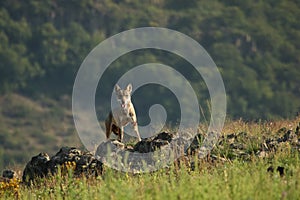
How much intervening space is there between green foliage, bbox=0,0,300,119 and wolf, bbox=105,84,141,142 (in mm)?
89496

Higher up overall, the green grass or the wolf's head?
the wolf's head

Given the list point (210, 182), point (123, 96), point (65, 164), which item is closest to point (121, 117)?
point (123, 96)

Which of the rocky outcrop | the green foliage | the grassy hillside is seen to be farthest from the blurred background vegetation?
the grassy hillside

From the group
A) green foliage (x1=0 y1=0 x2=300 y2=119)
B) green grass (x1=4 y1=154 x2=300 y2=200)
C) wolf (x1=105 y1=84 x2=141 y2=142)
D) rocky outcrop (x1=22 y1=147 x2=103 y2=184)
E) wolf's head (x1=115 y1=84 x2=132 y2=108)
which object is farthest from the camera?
green foliage (x1=0 y1=0 x2=300 y2=119)

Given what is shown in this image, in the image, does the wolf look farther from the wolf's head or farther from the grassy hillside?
the grassy hillside

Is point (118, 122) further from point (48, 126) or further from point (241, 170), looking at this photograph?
point (48, 126)

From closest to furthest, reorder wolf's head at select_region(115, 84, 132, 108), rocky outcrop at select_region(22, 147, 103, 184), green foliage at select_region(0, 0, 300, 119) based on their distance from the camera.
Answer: rocky outcrop at select_region(22, 147, 103, 184) → wolf's head at select_region(115, 84, 132, 108) → green foliage at select_region(0, 0, 300, 119)

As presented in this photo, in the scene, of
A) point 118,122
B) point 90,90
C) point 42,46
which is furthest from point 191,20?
point 118,122

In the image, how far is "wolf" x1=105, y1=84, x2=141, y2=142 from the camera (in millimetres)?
18906

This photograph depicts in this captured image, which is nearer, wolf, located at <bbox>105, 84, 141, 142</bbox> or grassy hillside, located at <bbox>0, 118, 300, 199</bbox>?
grassy hillside, located at <bbox>0, 118, 300, 199</bbox>

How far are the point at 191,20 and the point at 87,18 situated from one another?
1847cm

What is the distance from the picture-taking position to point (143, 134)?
62.1 ft

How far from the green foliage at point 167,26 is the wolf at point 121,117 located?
294 feet

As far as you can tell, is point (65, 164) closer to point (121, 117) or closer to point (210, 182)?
point (121, 117)
